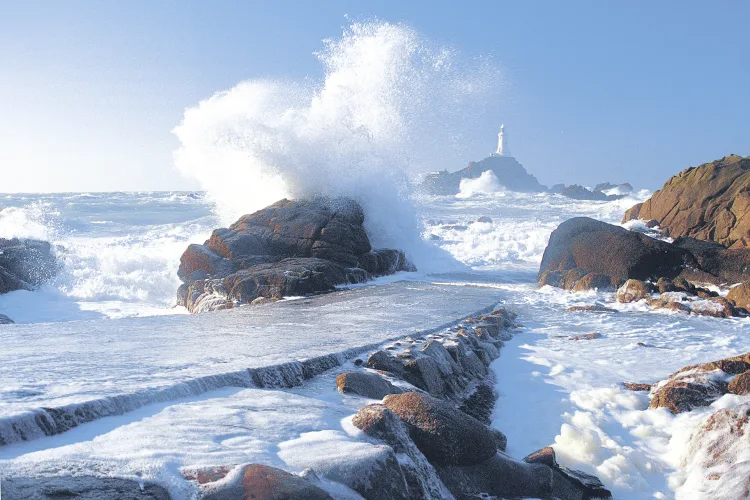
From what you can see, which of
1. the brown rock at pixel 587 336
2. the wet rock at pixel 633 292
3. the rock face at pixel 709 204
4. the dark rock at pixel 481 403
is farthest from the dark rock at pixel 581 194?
the dark rock at pixel 481 403

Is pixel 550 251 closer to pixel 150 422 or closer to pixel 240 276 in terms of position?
pixel 240 276

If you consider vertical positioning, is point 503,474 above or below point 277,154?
below

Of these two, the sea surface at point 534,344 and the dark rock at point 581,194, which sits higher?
the dark rock at point 581,194

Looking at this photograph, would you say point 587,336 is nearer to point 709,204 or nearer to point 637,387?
point 637,387

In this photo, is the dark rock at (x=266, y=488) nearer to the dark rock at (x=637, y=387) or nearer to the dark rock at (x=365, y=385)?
the dark rock at (x=365, y=385)

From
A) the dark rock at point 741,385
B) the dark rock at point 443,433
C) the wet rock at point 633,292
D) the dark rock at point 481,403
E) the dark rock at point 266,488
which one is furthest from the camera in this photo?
the wet rock at point 633,292

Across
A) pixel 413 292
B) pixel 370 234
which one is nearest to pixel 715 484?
pixel 413 292

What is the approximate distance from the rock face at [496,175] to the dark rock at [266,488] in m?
71.1

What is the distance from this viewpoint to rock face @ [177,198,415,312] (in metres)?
10.4

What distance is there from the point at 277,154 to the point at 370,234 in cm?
334

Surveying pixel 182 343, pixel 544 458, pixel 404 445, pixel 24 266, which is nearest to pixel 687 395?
pixel 544 458

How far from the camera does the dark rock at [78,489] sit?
6.55ft

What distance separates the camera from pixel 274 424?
125 inches

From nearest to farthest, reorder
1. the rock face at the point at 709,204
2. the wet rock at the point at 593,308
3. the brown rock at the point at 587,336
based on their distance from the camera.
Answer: the brown rock at the point at 587,336 < the wet rock at the point at 593,308 < the rock face at the point at 709,204
